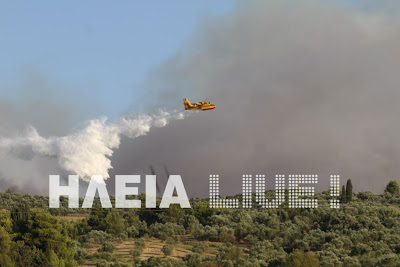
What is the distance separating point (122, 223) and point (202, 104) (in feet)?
86.2

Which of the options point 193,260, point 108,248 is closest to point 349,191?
point 193,260

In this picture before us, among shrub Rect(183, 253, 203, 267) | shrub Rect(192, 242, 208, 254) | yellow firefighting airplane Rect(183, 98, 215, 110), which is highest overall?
yellow firefighting airplane Rect(183, 98, 215, 110)

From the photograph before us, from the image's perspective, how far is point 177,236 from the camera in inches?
4011

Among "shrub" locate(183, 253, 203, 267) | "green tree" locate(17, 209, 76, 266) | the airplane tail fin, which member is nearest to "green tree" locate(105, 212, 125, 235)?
the airplane tail fin

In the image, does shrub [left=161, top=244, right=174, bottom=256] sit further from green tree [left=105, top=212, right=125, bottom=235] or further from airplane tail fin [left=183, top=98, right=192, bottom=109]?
airplane tail fin [left=183, top=98, right=192, bottom=109]

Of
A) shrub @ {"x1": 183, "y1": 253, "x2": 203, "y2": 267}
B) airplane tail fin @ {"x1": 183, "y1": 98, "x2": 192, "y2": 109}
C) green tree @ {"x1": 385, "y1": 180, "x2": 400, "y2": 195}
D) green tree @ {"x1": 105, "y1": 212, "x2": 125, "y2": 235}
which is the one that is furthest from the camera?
green tree @ {"x1": 385, "y1": 180, "x2": 400, "y2": 195}

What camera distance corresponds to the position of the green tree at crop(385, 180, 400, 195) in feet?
531

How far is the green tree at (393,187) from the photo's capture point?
16188 centimetres

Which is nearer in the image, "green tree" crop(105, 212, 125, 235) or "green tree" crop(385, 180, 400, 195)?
"green tree" crop(105, 212, 125, 235)

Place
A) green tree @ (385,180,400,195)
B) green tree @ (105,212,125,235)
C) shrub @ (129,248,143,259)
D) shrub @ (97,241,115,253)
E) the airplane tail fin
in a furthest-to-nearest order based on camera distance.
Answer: green tree @ (385,180,400,195)
green tree @ (105,212,125,235)
the airplane tail fin
shrub @ (97,241,115,253)
shrub @ (129,248,143,259)

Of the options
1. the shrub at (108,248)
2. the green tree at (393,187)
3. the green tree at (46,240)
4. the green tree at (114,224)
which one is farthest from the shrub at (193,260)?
the green tree at (393,187)

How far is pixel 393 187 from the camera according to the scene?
164500 mm

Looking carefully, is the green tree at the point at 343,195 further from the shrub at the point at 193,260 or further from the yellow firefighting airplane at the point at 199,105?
the shrub at the point at 193,260

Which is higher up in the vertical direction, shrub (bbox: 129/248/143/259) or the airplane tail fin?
the airplane tail fin
